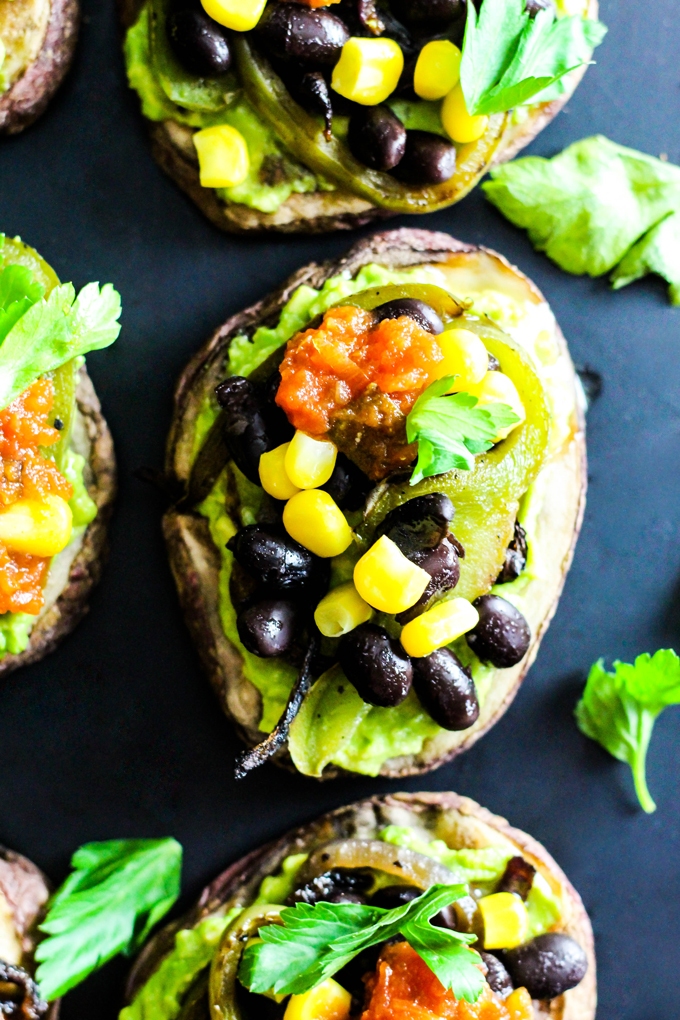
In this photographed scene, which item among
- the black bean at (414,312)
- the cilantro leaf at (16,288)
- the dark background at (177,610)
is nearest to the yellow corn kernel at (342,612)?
the black bean at (414,312)

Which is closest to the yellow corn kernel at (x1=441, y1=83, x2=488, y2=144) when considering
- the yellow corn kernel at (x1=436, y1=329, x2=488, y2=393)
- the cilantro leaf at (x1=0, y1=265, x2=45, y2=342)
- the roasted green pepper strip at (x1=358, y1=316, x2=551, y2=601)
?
the roasted green pepper strip at (x1=358, y1=316, x2=551, y2=601)

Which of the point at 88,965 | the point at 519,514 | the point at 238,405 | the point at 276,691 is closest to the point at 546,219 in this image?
the point at 519,514

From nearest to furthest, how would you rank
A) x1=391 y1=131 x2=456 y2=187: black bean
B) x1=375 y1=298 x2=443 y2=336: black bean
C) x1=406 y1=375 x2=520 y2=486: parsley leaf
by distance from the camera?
1. x1=406 y1=375 x2=520 y2=486: parsley leaf
2. x1=375 y1=298 x2=443 y2=336: black bean
3. x1=391 y1=131 x2=456 y2=187: black bean

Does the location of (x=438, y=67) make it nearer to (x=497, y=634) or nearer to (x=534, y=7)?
(x=534, y=7)

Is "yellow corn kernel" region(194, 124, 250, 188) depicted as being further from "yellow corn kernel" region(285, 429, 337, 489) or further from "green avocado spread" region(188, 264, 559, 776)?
"yellow corn kernel" region(285, 429, 337, 489)

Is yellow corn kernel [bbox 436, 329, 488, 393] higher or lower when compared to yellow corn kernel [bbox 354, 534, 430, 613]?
higher

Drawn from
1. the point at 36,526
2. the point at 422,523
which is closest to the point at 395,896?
the point at 422,523

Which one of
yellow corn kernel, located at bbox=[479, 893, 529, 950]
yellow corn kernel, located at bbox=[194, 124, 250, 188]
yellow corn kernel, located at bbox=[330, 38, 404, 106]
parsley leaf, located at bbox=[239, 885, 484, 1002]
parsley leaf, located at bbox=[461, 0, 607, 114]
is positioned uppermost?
parsley leaf, located at bbox=[461, 0, 607, 114]

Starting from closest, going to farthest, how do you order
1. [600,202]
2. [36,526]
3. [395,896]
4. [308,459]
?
[308,459], [36,526], [395,896], [600,202]
